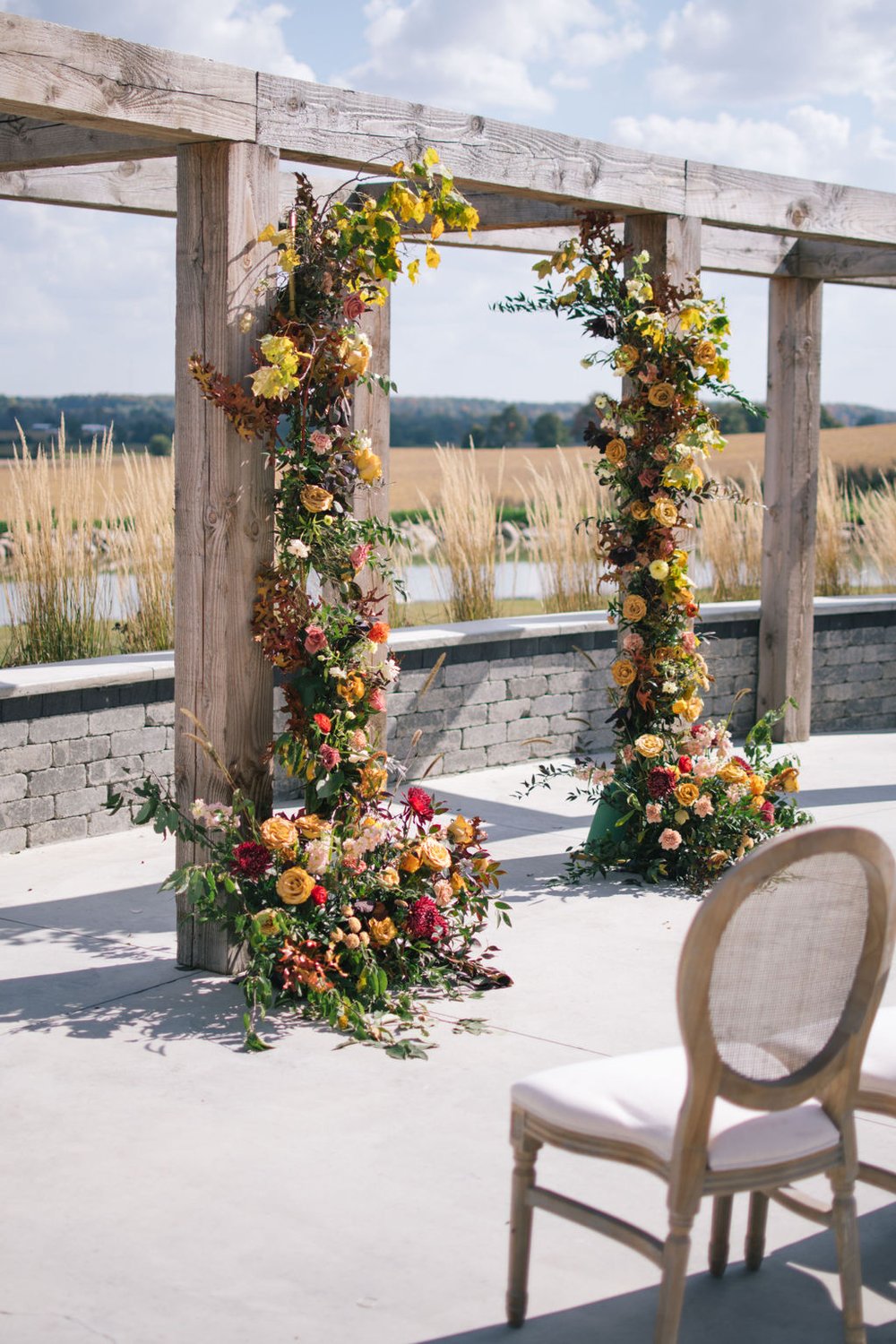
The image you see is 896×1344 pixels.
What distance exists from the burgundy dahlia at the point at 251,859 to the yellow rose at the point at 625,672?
5.69 ft

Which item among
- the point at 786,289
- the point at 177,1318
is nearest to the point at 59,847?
the point at 177,1318

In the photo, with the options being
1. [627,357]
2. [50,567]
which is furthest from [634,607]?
[50,567]

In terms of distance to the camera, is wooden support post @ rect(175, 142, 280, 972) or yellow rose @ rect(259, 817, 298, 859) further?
wooden support post @ rect(175, 142, 280, 972)

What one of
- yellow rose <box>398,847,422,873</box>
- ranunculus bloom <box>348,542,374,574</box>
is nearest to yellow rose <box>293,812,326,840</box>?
yellow rose <box>398,847,422,873</box>

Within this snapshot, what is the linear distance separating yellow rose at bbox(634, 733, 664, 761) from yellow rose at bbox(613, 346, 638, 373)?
3.99 feet

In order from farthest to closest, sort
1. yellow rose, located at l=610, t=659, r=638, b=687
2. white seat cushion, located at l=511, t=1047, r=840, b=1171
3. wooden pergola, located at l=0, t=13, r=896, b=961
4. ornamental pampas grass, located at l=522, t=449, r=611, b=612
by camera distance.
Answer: ornamental pampas grass, located at l=522, t=449, r=611, b=612, yellow rose, located at l=610, t=659, r=638, b=687, wooden pergola, located at l=0, t=13, r=896, b=961, white seat cushion, located at l=511, t=1047, r=840, b=1171

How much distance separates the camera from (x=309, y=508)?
160 inches

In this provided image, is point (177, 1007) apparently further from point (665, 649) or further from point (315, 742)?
point (665, 649)

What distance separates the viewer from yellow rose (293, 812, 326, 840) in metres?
3.95

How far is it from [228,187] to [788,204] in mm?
2989

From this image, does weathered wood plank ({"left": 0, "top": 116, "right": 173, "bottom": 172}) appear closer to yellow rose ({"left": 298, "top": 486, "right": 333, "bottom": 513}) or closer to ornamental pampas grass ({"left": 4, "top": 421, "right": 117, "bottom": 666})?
yellow rose ({"left": 298, "top": 486, "right": 333, "bottom": 513})

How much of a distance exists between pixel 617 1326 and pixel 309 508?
226 centimetres

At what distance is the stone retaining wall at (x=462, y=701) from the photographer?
217 inches

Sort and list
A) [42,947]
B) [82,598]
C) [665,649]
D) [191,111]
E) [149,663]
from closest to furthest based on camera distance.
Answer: [191,111] → [42,947] → [665,649] → [149,663] → [82,598]
